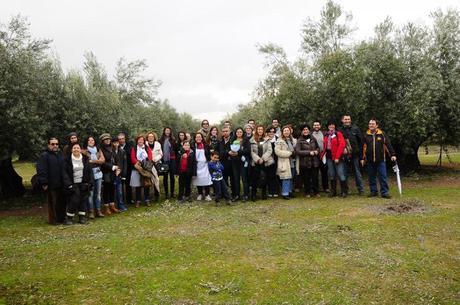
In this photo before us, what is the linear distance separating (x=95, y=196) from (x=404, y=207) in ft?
27.7

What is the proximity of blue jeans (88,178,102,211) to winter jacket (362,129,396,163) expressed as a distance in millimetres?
8179

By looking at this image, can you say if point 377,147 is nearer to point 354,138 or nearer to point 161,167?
point 354,138

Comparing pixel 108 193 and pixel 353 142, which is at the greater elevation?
pixel 353 142

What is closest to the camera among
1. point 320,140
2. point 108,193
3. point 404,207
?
point 404,207

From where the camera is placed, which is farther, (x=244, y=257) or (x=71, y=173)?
(x=71, y=173)

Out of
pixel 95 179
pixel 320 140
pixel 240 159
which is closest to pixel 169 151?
pixel 240 159

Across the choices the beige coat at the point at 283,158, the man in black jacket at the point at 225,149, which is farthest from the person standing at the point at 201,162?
the beige coat at the point at 283,158

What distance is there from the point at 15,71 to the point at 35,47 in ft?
6.62

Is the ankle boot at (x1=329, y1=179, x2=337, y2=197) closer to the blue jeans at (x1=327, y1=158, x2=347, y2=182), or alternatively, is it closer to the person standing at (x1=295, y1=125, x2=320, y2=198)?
the blue jeans at (x1=327, y1=158, x2=347, y2=182)

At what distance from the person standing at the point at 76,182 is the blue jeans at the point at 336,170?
737cm

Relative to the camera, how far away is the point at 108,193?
11984 mm

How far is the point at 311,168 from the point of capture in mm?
13328

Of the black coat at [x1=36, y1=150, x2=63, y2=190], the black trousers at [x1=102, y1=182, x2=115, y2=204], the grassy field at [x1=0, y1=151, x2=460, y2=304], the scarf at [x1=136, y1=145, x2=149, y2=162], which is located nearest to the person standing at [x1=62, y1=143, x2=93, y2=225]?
the black coat at [x1=36, y1=150, x2=63, y2=190]

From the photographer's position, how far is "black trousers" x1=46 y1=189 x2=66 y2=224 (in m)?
10.7
